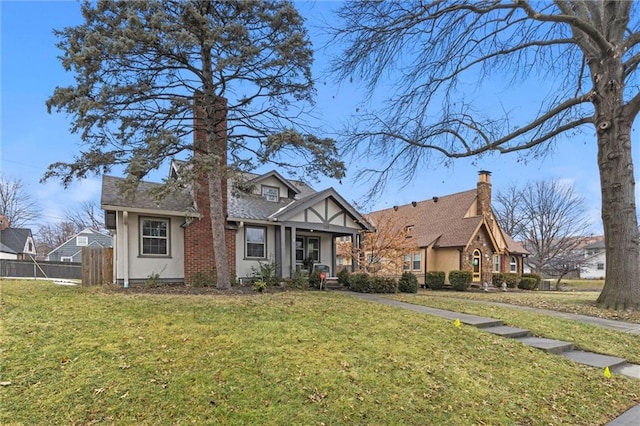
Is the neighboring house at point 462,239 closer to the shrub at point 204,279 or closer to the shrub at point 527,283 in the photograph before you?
the shrub at point 527,283

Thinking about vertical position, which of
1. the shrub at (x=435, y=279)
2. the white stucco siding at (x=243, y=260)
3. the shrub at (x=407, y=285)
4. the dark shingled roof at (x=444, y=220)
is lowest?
the shrub at (x=435, y=279)

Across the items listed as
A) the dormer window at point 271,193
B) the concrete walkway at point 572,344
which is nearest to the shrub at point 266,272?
the dormer window at point 271,193

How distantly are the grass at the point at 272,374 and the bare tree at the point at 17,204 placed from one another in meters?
43.8

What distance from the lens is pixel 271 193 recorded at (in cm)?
1820

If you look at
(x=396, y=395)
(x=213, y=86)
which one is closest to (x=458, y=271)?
(x=213, y=86)

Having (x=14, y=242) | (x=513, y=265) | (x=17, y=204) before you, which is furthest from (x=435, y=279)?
(x=17, y=204)

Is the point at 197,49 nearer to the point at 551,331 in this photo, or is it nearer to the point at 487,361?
the point at 487,361

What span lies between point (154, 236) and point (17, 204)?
40365 millimetres

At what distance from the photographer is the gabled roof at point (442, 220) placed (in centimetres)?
2400

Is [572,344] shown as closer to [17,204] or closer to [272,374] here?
[272,374]

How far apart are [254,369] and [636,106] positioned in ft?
43.2

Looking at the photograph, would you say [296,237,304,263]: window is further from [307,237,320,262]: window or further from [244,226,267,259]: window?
[244,226,267,259]: window

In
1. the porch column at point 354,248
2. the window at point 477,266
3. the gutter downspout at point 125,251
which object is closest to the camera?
the gutter downspout at point 125,251

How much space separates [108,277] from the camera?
13359mm
